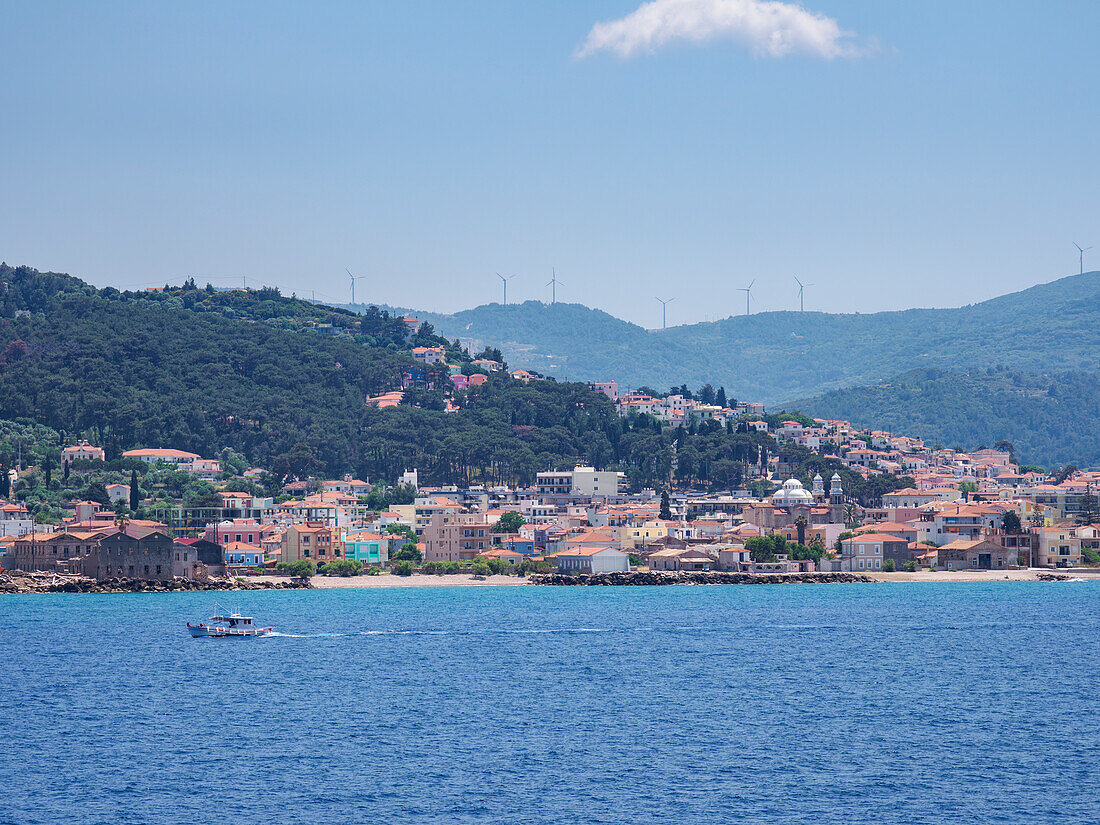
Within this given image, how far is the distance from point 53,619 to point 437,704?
35475 millimetres

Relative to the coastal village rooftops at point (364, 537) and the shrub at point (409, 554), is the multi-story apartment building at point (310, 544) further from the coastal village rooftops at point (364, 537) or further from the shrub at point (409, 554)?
the shrub at point (409, 554)

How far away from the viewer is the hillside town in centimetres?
10425

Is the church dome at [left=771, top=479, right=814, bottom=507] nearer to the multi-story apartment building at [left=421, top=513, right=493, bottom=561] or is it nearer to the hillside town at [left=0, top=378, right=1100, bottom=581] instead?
the hillside town at [left=0, top=378, right=1100, bottom=581]

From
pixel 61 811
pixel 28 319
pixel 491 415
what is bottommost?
pixel 61 811

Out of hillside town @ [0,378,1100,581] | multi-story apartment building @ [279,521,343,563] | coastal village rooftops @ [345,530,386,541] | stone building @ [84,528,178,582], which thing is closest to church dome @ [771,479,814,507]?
hillside town @ [0,378,1100,581]

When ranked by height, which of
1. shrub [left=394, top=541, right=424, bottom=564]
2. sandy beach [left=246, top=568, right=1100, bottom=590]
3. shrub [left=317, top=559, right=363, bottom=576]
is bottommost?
sandy beach [left=246, top=568, right=1100, bottom=590]

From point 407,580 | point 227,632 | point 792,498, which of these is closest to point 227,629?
point 227,632

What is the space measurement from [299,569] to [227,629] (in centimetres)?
3914

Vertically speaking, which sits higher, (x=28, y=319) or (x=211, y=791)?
(x=28, y=319)

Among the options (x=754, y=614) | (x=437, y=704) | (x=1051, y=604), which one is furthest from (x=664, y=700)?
(x=1051, y=604)

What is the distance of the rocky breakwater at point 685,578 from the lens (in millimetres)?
105188

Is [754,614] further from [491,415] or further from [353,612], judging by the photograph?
[491,415]

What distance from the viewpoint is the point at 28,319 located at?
623 ft

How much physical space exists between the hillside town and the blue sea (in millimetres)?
28659
